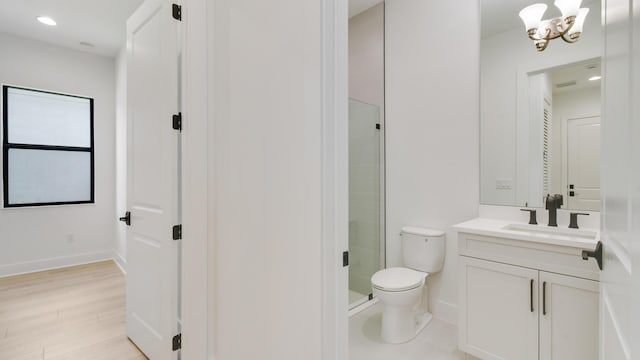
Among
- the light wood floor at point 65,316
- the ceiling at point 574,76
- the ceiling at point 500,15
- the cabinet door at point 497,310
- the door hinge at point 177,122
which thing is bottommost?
the light wood floor at point 65,316

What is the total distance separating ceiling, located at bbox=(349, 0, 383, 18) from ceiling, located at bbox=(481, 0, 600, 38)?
105 centimetres

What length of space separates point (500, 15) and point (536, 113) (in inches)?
30.4

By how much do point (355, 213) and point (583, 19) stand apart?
6.87ft

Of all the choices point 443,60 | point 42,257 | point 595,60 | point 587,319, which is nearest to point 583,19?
point 595,60

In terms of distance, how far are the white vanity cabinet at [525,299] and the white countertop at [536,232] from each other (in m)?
0.02

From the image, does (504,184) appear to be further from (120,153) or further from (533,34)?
(120,153)

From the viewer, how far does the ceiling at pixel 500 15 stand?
2025mm

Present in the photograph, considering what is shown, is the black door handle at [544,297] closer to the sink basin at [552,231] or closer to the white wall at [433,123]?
the sink basin at [552,231]

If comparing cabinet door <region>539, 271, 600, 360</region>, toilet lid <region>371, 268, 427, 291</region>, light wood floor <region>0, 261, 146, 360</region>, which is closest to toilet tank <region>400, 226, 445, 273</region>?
toilet lid <region>371, 268, 427, 291</region>

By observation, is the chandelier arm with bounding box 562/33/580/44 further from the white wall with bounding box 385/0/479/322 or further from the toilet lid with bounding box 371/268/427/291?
the toilet lid with bounding box 371/268/427/291

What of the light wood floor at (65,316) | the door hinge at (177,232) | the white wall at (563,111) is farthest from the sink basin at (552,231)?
the light wood floor at (65,316)

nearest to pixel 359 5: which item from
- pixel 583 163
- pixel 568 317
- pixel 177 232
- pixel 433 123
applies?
pixel 433 123

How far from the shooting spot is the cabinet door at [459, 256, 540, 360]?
1.56 meters

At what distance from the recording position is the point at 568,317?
1.44m
